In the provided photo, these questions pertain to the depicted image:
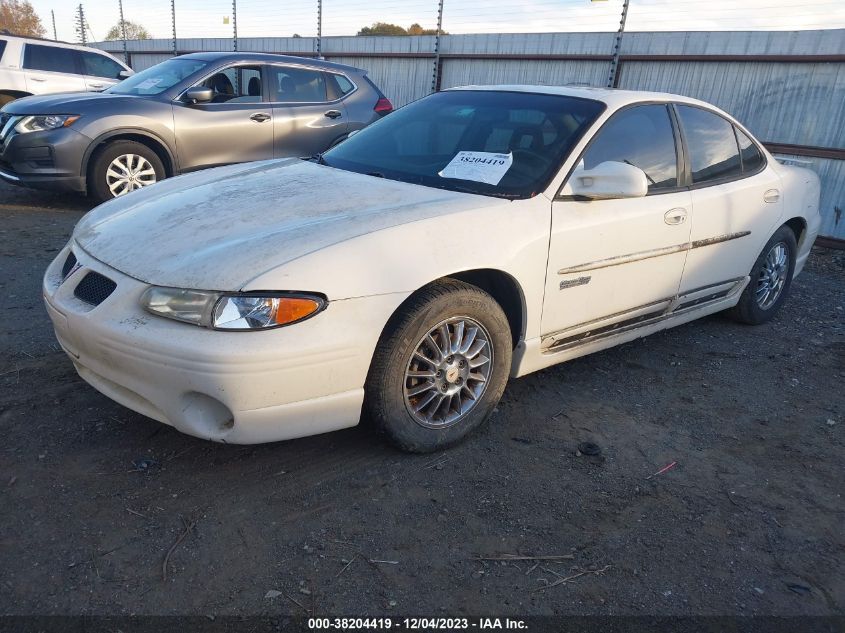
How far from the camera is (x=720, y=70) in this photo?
8.53 meters

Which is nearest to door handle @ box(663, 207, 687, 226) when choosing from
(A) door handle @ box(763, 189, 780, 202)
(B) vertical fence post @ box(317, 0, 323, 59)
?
(A) door handle @ box(763, 189, 780, 202)

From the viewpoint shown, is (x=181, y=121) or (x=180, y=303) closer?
(x=180, y=303)

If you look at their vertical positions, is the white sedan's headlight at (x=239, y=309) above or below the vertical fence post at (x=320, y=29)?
below

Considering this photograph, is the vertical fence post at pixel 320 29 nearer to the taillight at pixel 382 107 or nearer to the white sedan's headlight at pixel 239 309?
the taillight at pixel 382 107

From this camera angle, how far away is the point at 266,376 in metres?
2.35

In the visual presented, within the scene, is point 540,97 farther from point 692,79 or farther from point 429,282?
point 692,79

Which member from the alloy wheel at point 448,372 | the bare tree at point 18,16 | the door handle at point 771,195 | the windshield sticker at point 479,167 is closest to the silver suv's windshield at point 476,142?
the windshield sticker at point 479,167

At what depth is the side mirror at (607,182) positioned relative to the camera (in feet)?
10.3

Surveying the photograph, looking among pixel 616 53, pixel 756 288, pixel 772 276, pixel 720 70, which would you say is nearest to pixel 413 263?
pixel 756 288

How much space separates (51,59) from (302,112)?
5.15m

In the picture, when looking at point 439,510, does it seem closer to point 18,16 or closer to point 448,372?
point 448,372

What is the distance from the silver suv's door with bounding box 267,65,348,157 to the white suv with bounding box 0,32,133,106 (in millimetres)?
3499

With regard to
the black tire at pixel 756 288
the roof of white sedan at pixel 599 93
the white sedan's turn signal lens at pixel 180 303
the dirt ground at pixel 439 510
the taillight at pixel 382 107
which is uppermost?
the roof of white sedan at pixel 599 93

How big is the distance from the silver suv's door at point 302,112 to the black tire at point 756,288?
4.96 metres
